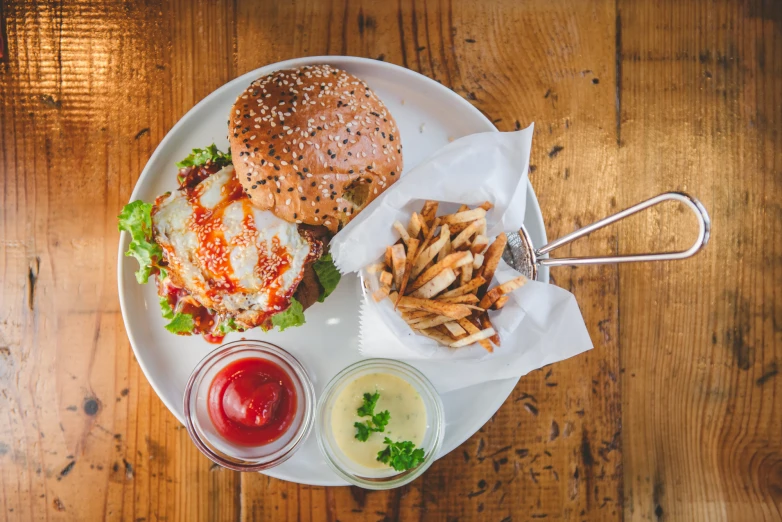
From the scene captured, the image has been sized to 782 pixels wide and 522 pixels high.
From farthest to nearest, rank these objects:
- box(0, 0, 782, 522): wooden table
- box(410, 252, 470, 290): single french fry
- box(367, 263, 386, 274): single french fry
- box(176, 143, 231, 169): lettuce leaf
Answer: box(0, 0, 782, 522): wooden table, box(176, 143, 231, 169): lettuce leaf, box(367, 263, 386, 274): single french fry, box(410, 252, 470, 290): single french fry

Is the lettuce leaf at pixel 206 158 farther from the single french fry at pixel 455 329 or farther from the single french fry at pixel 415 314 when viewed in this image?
the single french fry at pixel 455 329

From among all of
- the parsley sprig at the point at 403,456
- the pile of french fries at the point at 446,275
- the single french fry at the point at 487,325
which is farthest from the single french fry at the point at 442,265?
the parsley sprig at the point at 403,456

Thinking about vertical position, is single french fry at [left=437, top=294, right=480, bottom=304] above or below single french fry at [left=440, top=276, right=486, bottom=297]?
below

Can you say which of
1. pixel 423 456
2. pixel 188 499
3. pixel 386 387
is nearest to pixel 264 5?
pixel 386 387

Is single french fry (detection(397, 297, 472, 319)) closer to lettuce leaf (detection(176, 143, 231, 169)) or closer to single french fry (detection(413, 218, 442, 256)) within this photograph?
single french fry (detection(413, 218, 442, 256))

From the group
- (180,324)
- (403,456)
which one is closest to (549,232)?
(403,456)

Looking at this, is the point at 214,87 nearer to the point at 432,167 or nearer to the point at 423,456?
the point at 432,167

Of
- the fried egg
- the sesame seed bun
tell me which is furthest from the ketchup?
the sesame seed bun
